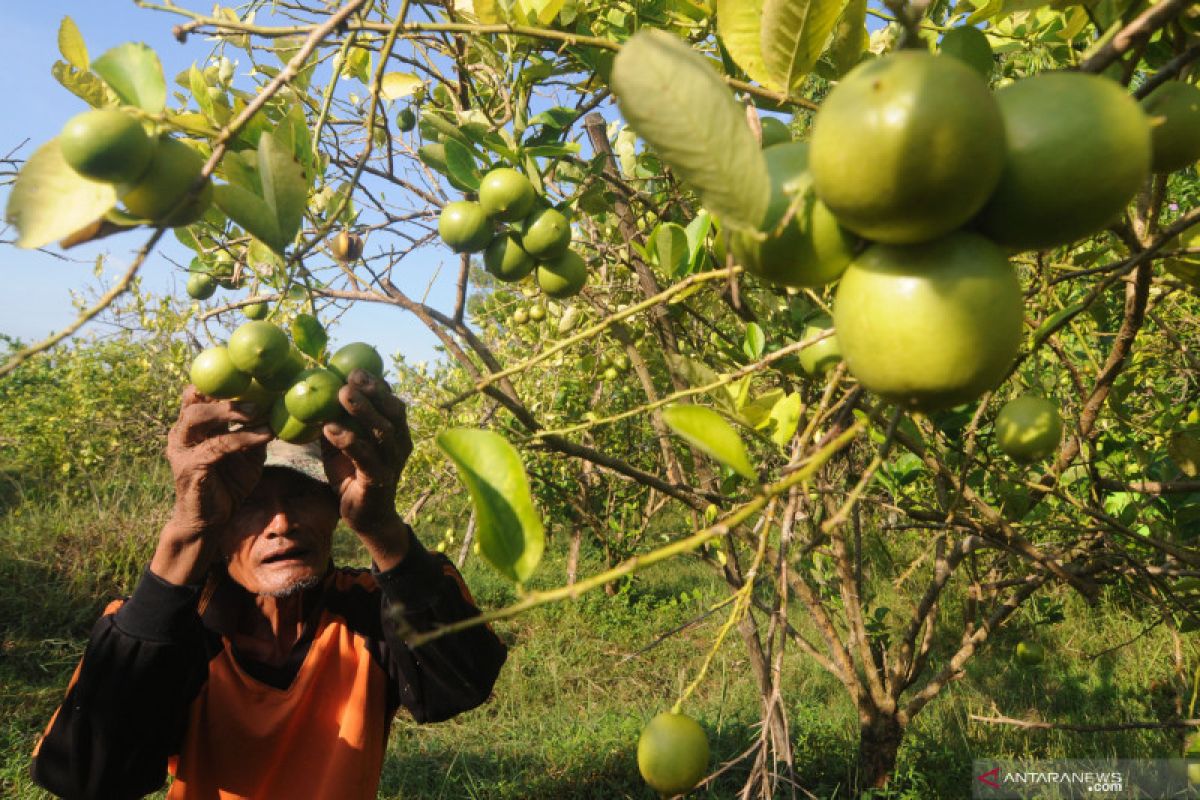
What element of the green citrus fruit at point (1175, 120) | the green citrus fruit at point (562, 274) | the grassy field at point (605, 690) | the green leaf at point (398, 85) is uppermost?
the green leaf at point (398, 85)

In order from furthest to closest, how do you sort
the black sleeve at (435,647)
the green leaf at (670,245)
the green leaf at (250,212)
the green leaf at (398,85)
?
the black sleeve at (435,647) → the green leaf at (398,85) → the green leaf at (670,245) → the green leaf at (250,212)

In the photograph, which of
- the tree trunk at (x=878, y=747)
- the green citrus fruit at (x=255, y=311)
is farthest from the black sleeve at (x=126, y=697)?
the tree trunk at (x=878, y=747)

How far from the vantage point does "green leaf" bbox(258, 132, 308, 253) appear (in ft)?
2.29

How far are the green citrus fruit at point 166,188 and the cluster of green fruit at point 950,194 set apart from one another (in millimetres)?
485

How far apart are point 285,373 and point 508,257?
34 centimetres

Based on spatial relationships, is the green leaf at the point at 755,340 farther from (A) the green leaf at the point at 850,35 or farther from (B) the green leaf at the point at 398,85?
(B) the green leaf at the point at 398,85

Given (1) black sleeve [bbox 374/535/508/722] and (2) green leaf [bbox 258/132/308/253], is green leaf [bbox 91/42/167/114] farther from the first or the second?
(1) black sleeve [bbox 374/535/508/722]

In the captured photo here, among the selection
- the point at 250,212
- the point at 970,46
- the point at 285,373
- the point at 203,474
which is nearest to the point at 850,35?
the point at 970,46

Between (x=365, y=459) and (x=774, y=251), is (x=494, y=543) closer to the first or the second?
(x=774, y=251)

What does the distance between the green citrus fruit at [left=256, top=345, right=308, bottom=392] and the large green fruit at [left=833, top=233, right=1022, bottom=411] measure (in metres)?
0.65

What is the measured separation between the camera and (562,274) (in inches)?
41.9

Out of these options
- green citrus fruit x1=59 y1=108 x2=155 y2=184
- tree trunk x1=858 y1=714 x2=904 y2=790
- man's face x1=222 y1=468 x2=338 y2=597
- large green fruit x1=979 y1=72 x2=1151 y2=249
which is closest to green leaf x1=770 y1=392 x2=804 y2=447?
large green fruit x1=979 y1=72 x2=1151 y2=249

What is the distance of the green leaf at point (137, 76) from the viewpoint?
0.63 meters

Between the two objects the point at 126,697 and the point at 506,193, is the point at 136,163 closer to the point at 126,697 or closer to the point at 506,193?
the point at 506,193
